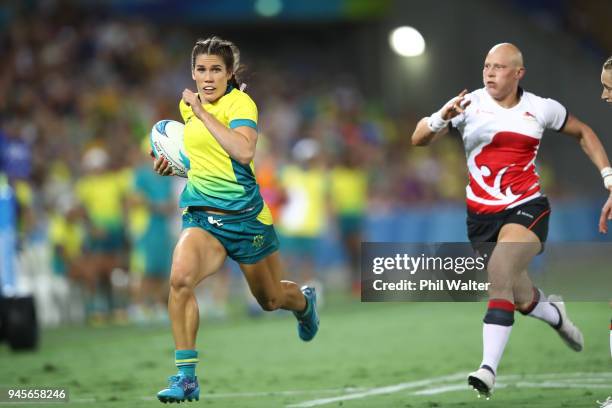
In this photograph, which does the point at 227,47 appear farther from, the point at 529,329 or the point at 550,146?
the point at 550,146

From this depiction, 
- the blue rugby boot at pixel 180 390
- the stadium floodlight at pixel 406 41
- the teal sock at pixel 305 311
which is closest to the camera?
the blue rugby boot at pixel 180 390

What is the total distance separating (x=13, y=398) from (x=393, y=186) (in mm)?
17031

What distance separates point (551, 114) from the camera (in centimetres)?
823

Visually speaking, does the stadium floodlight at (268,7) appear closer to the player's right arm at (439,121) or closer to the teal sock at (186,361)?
the player's right arm at (439,121)

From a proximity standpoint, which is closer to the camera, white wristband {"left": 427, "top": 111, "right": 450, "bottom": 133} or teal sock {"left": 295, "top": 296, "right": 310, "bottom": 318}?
white wristband {"left": 427, "top": 111, "right": 450, "bottom": 133}

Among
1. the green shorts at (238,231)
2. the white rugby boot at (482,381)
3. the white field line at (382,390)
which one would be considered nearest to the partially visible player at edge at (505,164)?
the white rugby boot at (482,381)

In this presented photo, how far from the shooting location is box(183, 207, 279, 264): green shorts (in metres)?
8.01

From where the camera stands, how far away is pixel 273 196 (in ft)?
54.8

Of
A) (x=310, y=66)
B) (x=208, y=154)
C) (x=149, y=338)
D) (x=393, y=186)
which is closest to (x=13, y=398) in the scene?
(x=208, y=154)

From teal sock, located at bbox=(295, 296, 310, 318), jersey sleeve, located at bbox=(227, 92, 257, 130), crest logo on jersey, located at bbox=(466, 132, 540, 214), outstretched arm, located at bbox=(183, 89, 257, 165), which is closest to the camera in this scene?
outstretched arm, located at bbox=(183, 89, 257, 165)

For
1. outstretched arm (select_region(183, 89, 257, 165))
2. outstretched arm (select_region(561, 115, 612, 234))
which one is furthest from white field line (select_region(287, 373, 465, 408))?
outstretched arm (select_region(561, 115, 612, 234))

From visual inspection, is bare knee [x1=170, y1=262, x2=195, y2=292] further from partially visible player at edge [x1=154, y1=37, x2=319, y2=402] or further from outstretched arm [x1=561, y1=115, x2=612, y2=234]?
outstretched arm [x1=561, y1=115, x2=612, y2=234]

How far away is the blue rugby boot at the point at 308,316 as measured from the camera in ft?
30.1

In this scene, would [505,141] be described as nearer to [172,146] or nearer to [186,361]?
[172,146]
